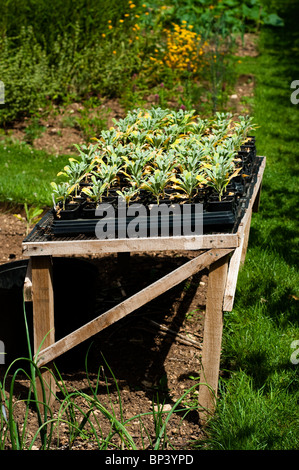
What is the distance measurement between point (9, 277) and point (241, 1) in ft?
32.5

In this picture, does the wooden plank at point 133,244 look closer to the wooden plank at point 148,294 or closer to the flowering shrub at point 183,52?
the wooden plank at point 148,294

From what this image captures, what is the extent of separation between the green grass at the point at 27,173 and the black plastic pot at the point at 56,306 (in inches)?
76.3

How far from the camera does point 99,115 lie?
7.21 meters

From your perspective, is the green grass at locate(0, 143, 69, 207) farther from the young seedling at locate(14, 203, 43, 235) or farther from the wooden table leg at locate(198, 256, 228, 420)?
the wooden table leg at locate(198, 256, 228, 420)

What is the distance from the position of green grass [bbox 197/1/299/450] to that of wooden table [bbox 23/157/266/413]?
0.22 m

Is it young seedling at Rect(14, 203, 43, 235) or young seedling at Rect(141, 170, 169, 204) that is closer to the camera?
young seedling at Rect(141, 170, 169, 204)

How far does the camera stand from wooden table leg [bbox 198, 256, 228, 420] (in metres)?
2.61

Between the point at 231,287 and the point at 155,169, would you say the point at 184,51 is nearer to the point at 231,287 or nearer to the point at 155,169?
the point at 155,169

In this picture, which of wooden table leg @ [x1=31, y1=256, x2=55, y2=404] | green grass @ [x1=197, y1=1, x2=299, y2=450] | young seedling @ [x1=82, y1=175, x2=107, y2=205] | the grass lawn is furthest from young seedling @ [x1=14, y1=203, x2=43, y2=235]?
green grass @ [x1=197, y1=1, x2=299, y2=450]

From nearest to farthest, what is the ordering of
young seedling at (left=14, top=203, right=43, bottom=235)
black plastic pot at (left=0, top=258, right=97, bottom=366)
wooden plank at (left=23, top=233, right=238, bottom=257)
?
1. wooden plank at (left=23, top=233, right=238, bottom=257)
2. black plastic pot at (left=0, top=258, right=97, bottom=366)
3. young seedling at (left=14, top=203, right=43, bottom=235)

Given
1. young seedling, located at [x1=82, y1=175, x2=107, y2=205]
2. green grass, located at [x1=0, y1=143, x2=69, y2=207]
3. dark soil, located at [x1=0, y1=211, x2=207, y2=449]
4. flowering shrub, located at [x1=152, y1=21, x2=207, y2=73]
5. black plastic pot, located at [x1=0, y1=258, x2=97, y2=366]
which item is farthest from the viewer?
flowering shrub, located at [x1=152, y1=21, x2=207, y2=73]

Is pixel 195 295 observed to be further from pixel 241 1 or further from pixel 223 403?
pixel 241 1

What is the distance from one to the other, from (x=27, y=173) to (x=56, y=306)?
3131mm

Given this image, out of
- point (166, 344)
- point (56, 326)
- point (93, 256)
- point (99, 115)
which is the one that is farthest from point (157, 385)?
point (99, 115)
